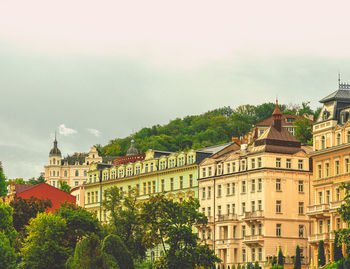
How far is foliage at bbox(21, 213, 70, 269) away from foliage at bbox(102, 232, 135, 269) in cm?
1155

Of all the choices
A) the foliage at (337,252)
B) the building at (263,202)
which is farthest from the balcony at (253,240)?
the foliage at (337,252)

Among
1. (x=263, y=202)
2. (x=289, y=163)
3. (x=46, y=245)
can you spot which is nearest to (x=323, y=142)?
(x=289, y=163)

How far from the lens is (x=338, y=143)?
113m

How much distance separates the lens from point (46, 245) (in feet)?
384

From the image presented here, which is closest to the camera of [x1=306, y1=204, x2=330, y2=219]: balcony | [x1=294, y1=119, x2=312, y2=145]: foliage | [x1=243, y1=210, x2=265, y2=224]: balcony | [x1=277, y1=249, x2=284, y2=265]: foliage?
[x1=306, y1=204, x2=330, y2=219]: balcony

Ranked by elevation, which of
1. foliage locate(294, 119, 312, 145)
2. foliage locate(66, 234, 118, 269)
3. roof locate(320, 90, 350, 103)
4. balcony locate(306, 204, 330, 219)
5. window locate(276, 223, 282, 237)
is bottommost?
foliage locate(66, 234, 118, 269)

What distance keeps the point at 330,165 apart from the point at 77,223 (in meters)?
36.4

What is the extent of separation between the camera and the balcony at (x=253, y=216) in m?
126

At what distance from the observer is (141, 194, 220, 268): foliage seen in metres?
109

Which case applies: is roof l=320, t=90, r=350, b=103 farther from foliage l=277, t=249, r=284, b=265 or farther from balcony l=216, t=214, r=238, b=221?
balcony l=216, t=214, r=238, b=221

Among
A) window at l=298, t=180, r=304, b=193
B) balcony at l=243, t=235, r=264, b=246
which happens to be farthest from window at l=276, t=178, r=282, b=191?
balcony at l=243, t=235, r=264, b=246

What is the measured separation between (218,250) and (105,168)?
1676 inches

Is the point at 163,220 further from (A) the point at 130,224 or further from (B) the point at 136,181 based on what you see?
(B) the point at 136,181

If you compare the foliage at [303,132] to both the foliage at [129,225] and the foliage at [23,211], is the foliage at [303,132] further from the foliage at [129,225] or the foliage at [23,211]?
the foliage at [23,211]
